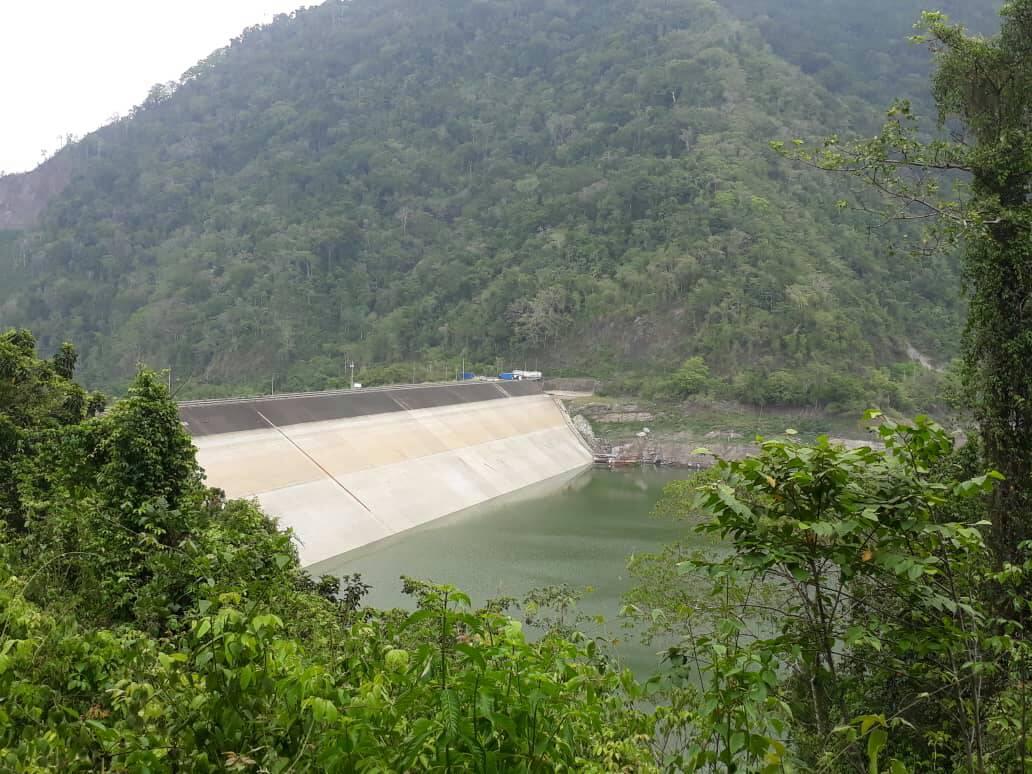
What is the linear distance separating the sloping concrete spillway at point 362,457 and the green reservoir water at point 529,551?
967mm

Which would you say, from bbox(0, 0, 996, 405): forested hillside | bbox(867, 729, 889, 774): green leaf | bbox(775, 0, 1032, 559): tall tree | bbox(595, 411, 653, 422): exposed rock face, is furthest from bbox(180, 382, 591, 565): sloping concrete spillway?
bbox(0, 0, 996, 405): forested hillside

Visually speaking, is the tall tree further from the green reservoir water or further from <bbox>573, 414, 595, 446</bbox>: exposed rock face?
<bbox>573, 414, 595, 446</bbox>: exposed rock face

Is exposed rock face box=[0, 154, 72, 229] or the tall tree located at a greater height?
exposed rock face box=[0, 154, 72, 229]

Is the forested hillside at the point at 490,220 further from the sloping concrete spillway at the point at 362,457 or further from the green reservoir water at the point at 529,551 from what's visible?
the green reservoir water at the point at 529,551

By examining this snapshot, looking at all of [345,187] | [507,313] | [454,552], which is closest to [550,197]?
[507,313]

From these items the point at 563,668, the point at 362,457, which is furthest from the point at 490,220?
the point at 563,668

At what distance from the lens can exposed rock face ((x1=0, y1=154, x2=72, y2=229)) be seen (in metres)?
97.2

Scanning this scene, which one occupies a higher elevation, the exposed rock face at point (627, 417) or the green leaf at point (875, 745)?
the green leaf at point (875, 745)

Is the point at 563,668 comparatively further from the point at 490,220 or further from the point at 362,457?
the point at 490,220

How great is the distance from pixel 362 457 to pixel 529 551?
8030mm

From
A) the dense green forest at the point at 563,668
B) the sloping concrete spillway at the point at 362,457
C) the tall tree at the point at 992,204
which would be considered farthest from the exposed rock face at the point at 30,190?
the dense green forest at the point at 563,668

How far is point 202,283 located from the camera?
238ft

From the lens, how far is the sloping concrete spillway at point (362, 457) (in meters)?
20.8

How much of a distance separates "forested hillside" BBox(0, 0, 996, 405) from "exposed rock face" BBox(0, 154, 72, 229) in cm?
242
